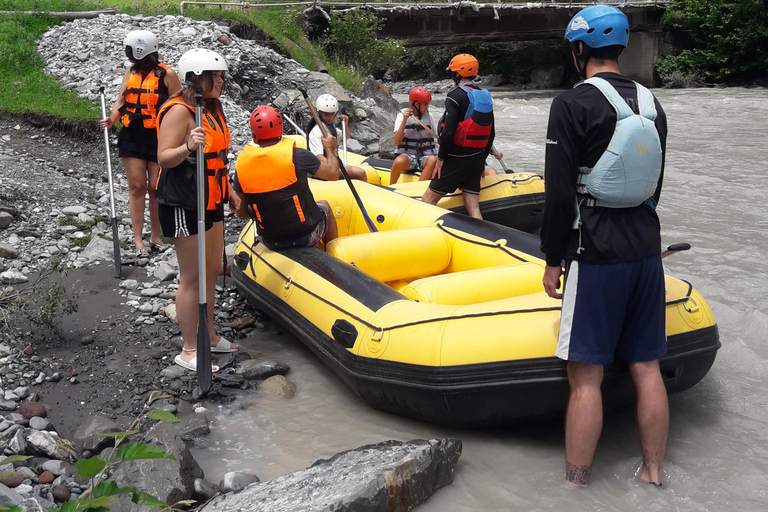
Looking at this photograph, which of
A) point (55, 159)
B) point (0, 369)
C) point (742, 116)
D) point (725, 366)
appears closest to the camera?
point (0, 369)

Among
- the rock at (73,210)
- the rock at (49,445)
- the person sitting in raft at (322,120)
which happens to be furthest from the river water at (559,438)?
the rock at (73,210)

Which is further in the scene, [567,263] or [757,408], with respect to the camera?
[757,408]

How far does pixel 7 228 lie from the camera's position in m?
5.48

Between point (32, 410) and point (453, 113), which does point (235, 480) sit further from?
point (453, 113)

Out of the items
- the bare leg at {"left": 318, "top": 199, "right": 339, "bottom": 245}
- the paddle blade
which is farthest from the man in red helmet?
the paddle blade

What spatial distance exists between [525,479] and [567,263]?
1010 mm

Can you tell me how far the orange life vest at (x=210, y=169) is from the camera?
11.8ft

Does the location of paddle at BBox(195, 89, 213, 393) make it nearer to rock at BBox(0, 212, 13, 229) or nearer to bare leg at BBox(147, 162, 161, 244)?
bare leg at BBox(147, 162, 161, 244)

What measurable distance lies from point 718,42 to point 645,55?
7.77 ft

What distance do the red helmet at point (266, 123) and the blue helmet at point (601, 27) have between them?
6.43 ft

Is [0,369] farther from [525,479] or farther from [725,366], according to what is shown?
[725,366]

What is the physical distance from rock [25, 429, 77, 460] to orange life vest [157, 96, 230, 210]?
121 cm

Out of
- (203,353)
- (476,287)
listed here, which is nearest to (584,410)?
(476,287)

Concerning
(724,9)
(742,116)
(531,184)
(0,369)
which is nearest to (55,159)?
(0,369)
